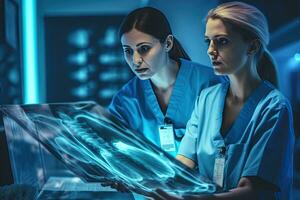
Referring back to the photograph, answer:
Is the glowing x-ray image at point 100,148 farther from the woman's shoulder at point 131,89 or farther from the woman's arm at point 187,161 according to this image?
the woman's shoulder at point 131,89

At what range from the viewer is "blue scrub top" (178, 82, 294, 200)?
1040mm

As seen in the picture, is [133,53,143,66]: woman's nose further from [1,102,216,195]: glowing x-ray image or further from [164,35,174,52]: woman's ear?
[1,102,216,195]: glowing x-ray image

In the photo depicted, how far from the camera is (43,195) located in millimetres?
1227

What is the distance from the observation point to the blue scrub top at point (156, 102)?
52.2 inches

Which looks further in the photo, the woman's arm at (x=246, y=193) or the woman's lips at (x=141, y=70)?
the woman's lips at (x=141, y=70)

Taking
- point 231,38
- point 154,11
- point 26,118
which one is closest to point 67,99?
point 26,118

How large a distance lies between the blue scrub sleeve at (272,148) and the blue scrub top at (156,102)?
0.30 meters

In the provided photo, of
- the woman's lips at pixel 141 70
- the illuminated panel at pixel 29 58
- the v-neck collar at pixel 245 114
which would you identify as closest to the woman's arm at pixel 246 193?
the v-neck collar at pixel 245 114

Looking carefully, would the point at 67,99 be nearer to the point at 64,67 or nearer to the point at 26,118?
the point at 64,67

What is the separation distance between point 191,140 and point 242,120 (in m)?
0.19

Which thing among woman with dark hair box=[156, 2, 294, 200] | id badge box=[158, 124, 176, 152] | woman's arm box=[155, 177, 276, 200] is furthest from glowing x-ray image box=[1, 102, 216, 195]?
id badge box=[158, 124, 176, 152]

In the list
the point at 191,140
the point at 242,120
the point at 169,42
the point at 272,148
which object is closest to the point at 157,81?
the point at 169,42

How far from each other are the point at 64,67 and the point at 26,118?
0.43 meters

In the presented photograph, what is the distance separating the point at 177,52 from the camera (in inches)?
52.9
